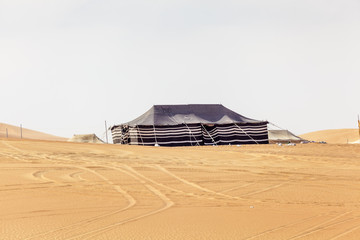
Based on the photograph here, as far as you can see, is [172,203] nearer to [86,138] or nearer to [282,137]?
[282,137]

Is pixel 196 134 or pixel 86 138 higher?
pixel 86 138

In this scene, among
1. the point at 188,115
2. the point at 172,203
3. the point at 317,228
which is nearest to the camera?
the point at 317,228

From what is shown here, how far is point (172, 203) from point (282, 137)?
31902 millimetres

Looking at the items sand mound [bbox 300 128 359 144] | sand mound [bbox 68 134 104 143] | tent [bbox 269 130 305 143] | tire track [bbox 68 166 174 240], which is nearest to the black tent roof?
tent [bbox 269 130 305 143]

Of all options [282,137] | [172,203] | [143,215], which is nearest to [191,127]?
[282,137]

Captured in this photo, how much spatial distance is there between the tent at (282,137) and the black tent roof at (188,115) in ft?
9.76

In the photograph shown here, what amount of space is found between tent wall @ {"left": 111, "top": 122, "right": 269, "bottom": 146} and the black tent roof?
403mm

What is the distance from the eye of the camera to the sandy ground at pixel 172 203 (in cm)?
517

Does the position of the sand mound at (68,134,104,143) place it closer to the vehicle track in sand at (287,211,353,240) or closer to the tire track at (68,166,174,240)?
the tire track at (68,166,174,240)

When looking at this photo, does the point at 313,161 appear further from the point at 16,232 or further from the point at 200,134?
the point at 200,134

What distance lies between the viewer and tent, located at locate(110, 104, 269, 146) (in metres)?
33.9

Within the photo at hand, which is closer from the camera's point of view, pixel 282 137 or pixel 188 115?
pixel 188 115

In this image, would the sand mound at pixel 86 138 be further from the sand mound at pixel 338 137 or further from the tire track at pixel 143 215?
the sand mound at pixel 338 137

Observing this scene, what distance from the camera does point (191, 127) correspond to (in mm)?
34594
